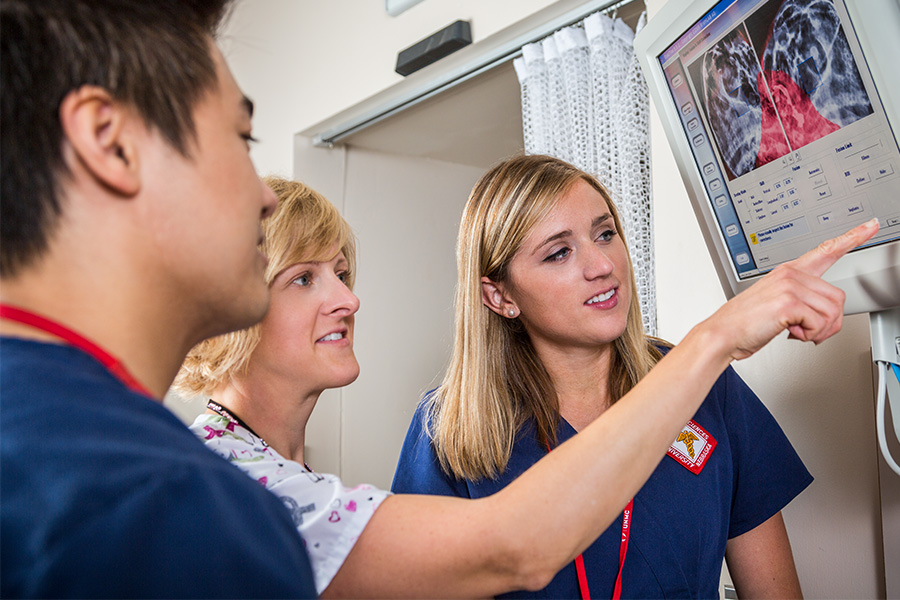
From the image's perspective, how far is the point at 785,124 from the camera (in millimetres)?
885

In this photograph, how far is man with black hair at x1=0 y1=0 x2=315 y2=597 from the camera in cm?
38

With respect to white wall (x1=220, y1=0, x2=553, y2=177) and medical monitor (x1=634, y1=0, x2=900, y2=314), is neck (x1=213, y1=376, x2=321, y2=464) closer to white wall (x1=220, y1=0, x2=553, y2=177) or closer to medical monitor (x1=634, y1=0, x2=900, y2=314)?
medical monitor (x1=634, y1=0, x2=900, y2=314)

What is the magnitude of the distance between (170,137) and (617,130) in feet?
4.25

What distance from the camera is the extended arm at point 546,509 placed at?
66cm

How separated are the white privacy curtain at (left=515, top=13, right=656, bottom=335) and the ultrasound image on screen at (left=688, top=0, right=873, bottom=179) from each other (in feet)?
1.96

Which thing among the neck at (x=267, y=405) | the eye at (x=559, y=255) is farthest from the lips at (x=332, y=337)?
the eye at (x=559, y=255)

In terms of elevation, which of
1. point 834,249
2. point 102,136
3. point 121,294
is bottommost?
point 834,249

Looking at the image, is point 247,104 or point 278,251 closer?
point 247,104

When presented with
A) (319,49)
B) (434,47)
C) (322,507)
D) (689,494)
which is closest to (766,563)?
(689,494)

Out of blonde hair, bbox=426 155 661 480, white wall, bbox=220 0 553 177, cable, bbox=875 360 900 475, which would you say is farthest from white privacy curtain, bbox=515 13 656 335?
cable, bbox=875 360 900 475

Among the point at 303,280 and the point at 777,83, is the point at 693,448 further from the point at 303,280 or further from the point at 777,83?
the point at 303,280

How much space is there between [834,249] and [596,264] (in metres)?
0.43

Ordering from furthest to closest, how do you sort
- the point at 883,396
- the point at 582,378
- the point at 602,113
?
the point at 602,113, the point at 582,378, the point at 883,396

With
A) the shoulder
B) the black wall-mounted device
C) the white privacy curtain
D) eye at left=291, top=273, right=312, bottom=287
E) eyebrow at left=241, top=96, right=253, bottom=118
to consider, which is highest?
the black wall-mounted device
